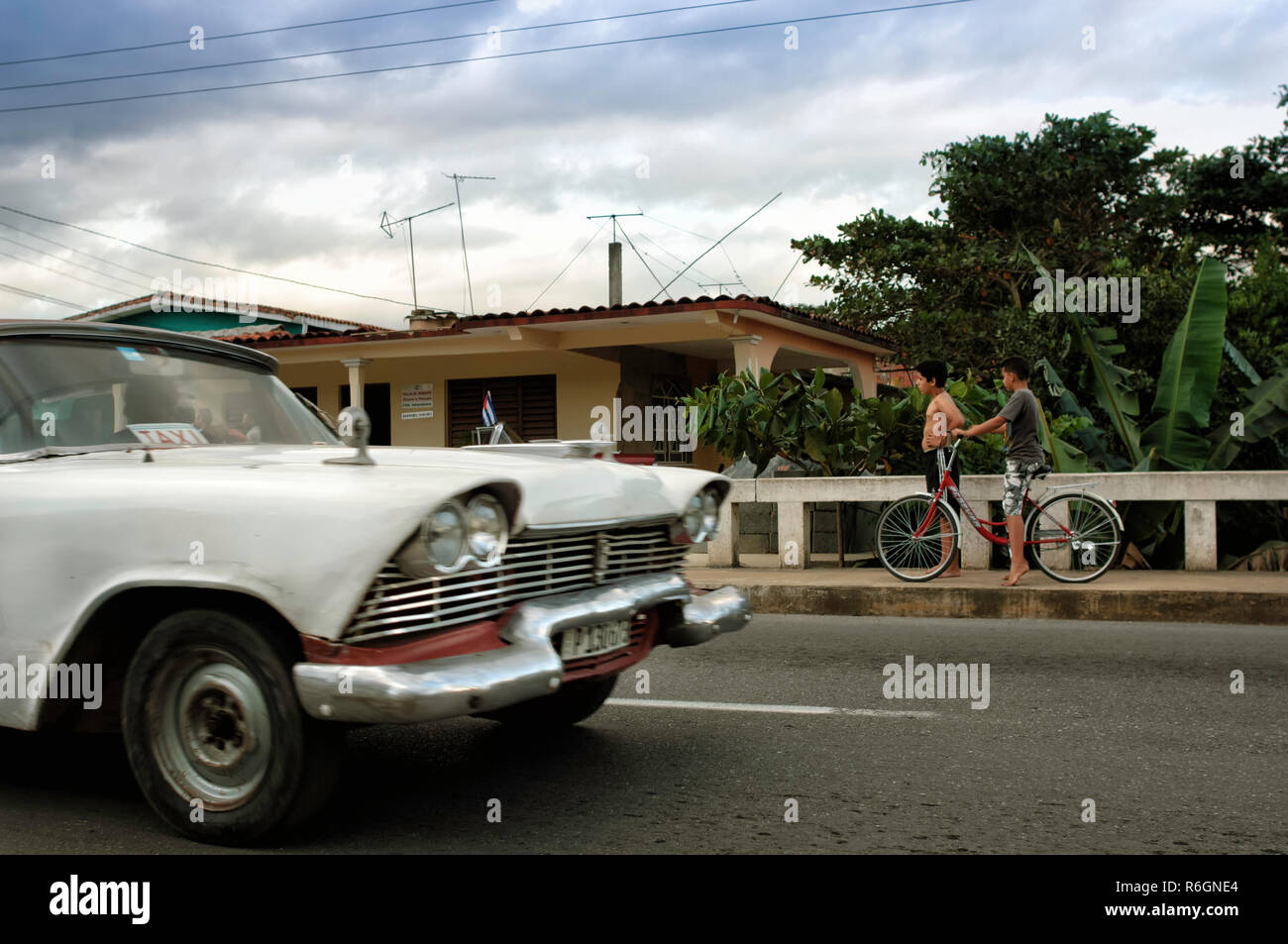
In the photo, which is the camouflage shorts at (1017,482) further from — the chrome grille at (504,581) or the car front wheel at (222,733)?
the car front wheel at (222,733)

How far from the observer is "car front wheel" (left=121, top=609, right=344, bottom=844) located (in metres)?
3.28

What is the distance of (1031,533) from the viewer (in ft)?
30.4

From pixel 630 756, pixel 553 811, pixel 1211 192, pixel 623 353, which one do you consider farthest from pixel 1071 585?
pixel 1211 192

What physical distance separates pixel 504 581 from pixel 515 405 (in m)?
15.3

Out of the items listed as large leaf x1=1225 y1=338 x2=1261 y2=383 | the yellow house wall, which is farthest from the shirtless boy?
the yellow house wall

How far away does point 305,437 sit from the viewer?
187 inches

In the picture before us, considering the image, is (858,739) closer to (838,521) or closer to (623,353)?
(838,521)

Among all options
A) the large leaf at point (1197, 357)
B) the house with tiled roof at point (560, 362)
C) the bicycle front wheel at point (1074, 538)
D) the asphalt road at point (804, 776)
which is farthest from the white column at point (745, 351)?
the asphalt road at point (804, 776)

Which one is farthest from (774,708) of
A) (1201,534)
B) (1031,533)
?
(1201,534)

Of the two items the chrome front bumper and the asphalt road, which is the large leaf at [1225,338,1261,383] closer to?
the asphalt road

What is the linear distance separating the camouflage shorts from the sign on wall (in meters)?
11.8

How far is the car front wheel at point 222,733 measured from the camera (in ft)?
10.7

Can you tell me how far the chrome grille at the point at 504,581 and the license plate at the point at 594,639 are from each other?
149mm

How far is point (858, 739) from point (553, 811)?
1.48 m
